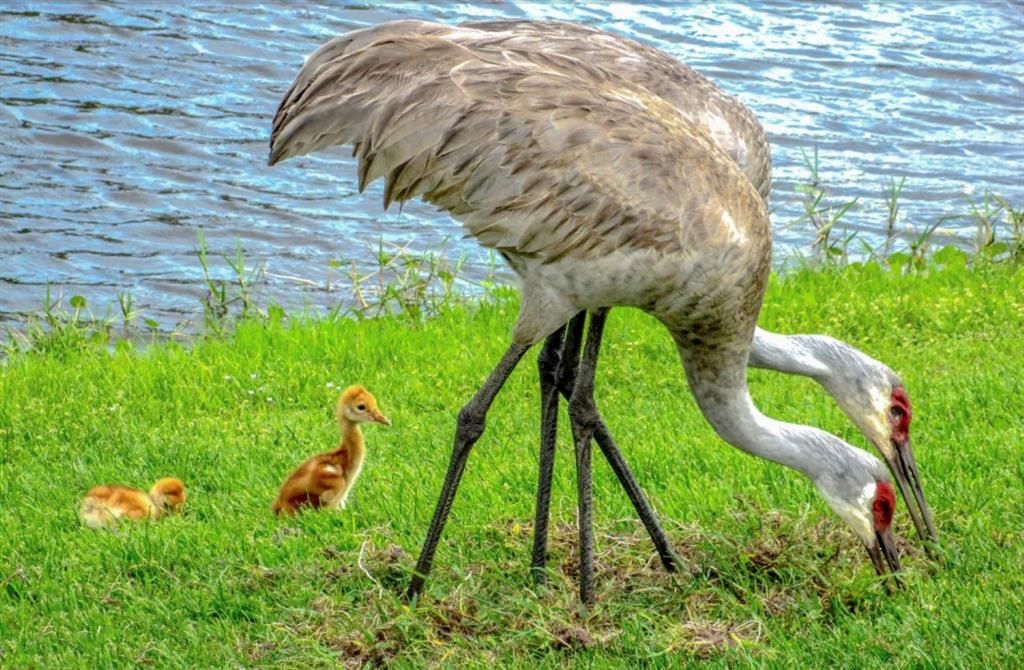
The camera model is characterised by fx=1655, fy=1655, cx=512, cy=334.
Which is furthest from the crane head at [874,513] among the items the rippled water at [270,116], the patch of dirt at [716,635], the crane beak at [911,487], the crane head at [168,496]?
the rippled water at [270,116]

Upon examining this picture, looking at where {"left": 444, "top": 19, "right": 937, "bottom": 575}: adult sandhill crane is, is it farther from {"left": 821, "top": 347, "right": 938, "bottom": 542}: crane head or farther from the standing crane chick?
the standing crane chick

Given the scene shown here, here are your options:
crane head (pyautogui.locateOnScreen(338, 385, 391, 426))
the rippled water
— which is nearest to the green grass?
crane head (pyautogui.locateOnScreen(338, 385, 391, 426))

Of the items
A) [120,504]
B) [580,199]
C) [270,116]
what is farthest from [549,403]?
[270,116]

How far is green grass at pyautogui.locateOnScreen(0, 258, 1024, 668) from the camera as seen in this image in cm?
502

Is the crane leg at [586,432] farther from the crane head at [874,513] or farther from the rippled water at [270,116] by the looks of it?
the rippled water at [270,116]

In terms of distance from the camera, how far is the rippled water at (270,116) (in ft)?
33.5

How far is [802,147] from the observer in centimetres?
1167


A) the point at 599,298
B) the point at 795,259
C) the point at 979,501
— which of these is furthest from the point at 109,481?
the point at 795,259

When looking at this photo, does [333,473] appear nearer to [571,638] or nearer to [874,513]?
[571,638]

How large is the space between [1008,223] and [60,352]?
580cm

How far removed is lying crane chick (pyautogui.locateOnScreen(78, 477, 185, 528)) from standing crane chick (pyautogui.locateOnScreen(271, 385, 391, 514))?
0.39m

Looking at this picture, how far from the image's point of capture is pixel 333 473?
6008 mm

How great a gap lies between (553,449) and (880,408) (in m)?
1.20

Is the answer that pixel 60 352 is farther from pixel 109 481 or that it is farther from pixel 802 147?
pixel 802 147
